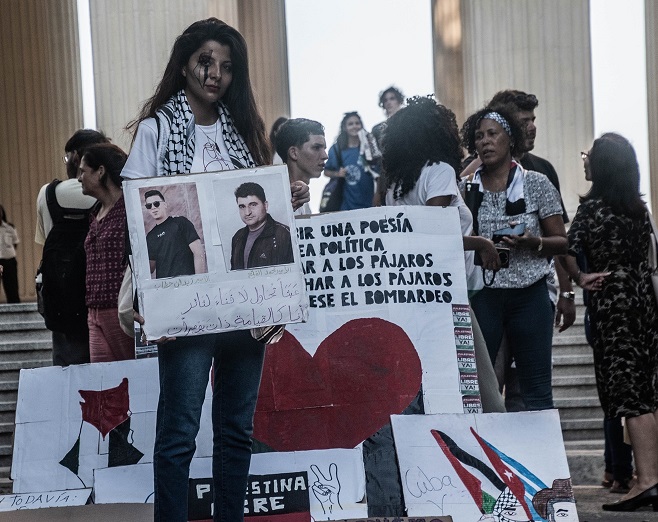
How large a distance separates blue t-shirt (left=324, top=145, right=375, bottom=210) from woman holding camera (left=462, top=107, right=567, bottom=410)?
4657 millimetres

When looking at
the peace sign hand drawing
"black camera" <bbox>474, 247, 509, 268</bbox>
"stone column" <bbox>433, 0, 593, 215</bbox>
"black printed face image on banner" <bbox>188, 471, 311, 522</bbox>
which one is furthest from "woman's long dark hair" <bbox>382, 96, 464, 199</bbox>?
"stone column" <bbox>433, 0, 593, 215</bbox>

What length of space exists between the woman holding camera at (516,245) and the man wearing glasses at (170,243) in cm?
248

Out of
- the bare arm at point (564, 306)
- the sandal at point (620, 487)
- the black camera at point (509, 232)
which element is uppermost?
the black camera at point (509, 232)

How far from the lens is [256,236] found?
4.53 m

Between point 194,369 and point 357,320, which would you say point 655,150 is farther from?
point 194,369

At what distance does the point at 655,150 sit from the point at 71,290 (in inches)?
632

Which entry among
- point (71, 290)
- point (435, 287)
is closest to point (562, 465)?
point (435, 287)

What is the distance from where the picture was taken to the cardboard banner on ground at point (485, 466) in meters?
5.42

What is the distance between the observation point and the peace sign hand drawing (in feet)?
18.4

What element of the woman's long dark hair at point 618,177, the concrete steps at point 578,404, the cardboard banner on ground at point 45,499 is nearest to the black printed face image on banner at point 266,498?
the cardboard banner on ground at point 45,499

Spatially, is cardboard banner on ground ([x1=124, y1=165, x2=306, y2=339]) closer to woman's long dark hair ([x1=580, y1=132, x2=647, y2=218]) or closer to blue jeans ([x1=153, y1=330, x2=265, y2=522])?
blue jeans ([x1=153, y1=330, x2=265, y2=522])

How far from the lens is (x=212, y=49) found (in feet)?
15.9

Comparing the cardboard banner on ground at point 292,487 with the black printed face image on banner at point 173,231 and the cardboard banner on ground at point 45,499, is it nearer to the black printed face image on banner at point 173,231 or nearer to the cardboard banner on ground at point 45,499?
the cardboard banner on ground at point 45,499

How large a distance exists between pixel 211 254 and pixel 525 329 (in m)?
2.75
